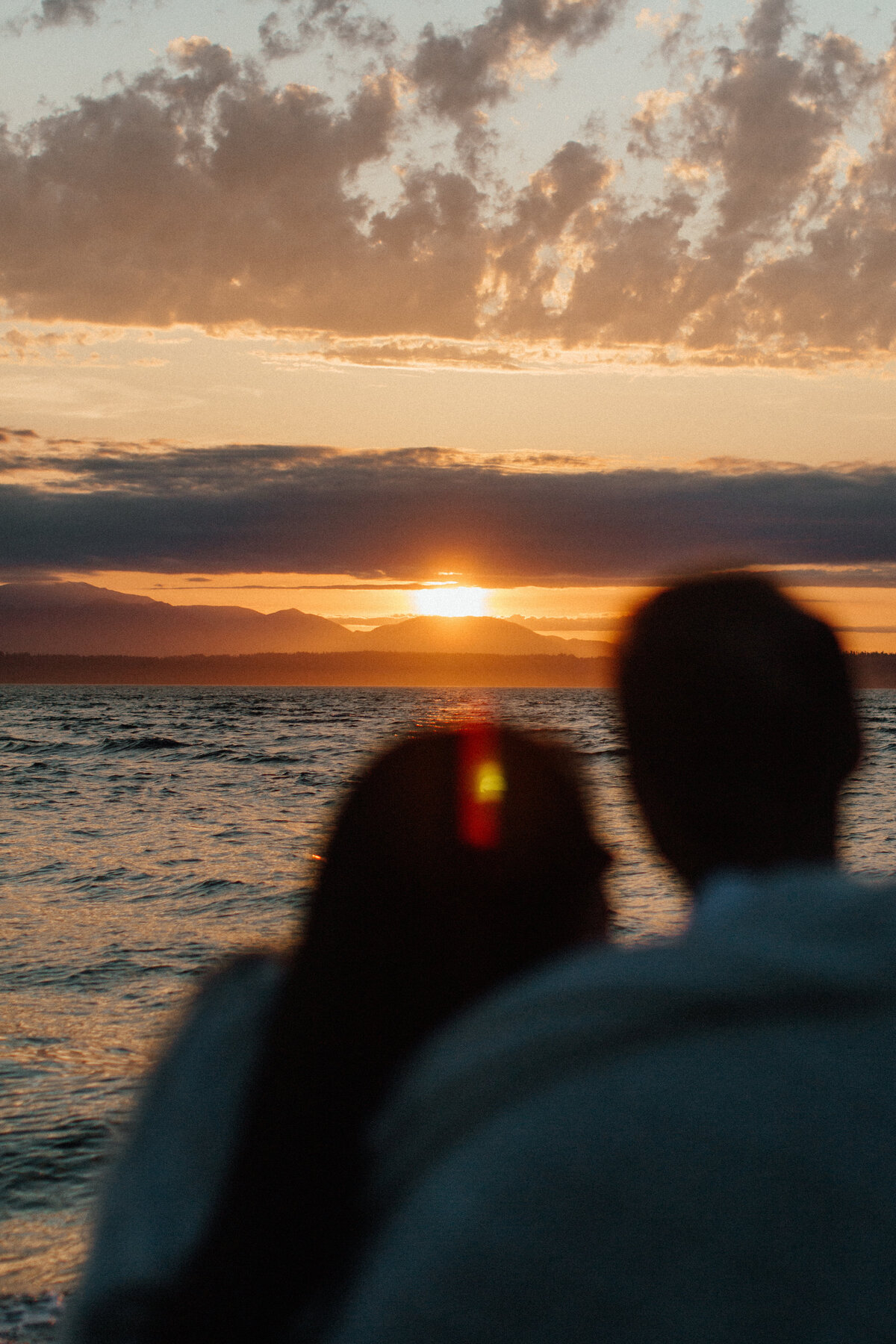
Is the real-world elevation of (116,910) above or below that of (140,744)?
above

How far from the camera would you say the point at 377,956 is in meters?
1.53

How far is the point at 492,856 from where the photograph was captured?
163cm

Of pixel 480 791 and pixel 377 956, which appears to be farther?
pixel 480 791

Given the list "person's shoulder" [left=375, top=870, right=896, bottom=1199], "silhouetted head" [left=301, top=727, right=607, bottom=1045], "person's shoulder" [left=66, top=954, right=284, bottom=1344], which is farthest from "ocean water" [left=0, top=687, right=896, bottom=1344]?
"person's shoulder" [left=375, top=870, right=896, bottom=1199]

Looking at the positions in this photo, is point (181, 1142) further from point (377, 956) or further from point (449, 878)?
point (449, 878)

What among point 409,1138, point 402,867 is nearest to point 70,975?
point 402,867

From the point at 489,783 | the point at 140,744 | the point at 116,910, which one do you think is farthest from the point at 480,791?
the point at 140,744

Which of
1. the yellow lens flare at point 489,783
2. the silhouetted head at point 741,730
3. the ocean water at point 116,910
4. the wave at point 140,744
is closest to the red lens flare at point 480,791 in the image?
the yellow lens flare at point 489,783

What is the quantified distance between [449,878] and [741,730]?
0.60m

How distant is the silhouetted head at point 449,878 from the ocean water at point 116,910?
84 millimetres

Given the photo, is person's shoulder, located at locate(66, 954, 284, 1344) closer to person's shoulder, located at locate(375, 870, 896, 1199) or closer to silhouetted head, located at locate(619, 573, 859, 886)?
person's shoulder, located at locate(375, 870, 896, 1199)

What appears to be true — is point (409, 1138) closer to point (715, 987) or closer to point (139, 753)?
point (715, 987)

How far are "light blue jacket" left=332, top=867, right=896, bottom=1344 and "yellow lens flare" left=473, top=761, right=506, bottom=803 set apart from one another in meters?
0.66

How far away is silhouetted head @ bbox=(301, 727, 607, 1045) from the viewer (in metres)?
1.52
